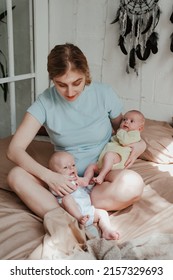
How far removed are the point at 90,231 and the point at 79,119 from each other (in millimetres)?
552

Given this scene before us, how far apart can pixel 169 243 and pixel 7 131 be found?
1647 mm

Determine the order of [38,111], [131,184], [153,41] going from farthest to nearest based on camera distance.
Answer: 1. [153,41]
2. [38,111]
3. [131,184]

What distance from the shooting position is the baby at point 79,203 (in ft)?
4.42

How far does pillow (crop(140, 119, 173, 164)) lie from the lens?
1966 millimetres

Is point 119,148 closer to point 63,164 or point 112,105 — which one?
point 112,105

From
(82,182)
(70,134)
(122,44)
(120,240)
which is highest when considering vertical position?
(122,44)

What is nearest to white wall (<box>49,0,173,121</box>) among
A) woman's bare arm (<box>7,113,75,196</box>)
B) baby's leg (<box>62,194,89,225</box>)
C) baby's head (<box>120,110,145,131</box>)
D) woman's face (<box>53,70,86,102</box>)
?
baby's head (<box>120,110,145,131</box>)

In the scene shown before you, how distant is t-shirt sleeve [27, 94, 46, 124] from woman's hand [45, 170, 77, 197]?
0.90ft

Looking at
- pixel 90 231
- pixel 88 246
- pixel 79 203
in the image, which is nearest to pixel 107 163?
pixel 79 203

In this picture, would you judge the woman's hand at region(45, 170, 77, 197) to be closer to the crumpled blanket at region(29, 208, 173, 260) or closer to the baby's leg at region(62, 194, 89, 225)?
the baby's leg at region(62, 194, 89, 225)

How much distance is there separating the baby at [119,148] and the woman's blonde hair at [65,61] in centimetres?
39

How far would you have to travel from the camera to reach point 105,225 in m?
1.36

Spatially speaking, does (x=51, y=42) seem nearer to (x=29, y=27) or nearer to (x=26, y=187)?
(x=29, y=27)

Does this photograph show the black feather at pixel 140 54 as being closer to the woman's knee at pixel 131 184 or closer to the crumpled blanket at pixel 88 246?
the woman's knee at pixel 131 184
